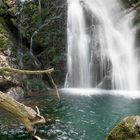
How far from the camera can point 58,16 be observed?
34.2 metres

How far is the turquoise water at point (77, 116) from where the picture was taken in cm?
1841

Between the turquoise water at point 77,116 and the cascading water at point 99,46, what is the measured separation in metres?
5.18

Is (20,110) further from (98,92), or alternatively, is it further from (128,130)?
(98,92)

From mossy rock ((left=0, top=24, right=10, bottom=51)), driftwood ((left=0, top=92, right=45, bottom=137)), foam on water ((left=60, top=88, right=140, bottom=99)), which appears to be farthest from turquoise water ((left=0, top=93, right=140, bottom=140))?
driftwood ((left=0, top=92, right=45, bottom=137))

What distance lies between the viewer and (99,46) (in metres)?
34.9

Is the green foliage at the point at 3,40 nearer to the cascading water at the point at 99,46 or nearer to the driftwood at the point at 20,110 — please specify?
the cascading water at the point at 99,46

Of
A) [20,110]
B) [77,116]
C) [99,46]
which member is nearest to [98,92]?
[99,46]

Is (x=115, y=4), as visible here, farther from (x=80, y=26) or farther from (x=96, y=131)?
(x=96, y=131)

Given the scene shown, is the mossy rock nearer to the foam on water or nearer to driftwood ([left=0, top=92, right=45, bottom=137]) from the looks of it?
the foam on water

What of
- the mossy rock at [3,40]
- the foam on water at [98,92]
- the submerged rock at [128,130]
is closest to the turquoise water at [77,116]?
the foam on water at [98,92]

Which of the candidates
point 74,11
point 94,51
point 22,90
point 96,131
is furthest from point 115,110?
point 74,11

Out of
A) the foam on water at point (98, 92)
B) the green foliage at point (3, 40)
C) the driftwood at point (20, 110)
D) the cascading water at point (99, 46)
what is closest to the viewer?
the driftwood at point (20, 110)

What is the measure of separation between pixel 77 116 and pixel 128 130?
1008cm

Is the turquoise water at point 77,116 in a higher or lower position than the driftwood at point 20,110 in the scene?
lower
